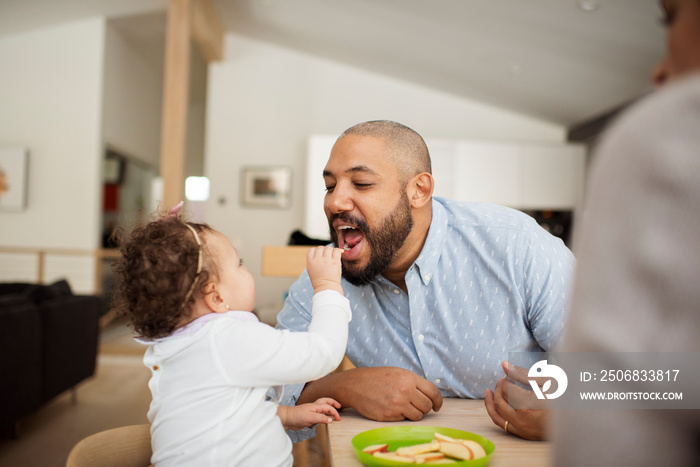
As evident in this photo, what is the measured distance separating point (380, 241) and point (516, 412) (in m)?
0.60

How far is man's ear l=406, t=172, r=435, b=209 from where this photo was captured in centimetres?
147

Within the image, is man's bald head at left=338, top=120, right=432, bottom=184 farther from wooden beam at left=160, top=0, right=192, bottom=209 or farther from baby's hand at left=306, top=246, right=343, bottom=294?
→ wooden beam at left=160, top=0, right=192, bottom=209

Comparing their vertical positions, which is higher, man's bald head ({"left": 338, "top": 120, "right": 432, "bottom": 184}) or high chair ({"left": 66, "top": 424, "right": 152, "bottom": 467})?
man's bald head ({"left": 338, "top": 120, "right": 432, "bottom": 184})

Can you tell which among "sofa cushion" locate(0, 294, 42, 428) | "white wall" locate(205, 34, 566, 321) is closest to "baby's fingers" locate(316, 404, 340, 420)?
"sofa cushion" locate(0, 294, 42, 428)

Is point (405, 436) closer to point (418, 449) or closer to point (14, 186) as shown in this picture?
point (418, 449)

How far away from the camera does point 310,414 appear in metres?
1.02

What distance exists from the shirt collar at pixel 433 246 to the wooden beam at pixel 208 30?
494cm

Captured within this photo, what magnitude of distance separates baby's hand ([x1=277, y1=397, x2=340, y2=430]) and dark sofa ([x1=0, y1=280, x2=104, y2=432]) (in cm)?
231

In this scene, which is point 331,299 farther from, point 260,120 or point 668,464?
point 260,120

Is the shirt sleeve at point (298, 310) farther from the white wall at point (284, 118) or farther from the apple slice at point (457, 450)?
the white wall at point (284, 118)

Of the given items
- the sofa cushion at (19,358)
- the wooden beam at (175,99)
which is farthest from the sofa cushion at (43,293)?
the wooden beam at (175,99)

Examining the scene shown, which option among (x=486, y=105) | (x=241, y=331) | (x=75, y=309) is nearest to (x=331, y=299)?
(x=241, y=331)

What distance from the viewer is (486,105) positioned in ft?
23.3

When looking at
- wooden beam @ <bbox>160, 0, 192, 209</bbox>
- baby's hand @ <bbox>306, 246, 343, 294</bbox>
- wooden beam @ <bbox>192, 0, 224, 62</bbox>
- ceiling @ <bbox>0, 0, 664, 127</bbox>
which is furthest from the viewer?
wooden beam @ <bbox>192, 0, 224, 62</bbox>
